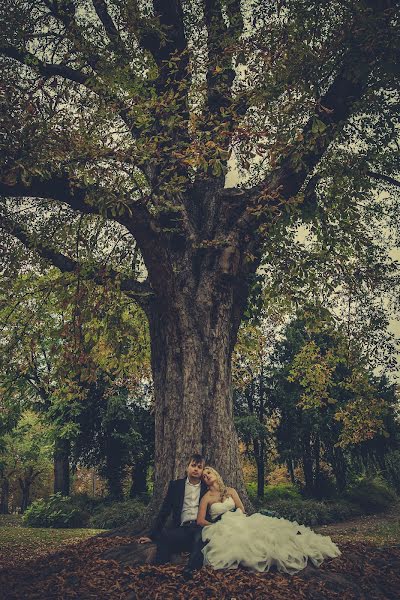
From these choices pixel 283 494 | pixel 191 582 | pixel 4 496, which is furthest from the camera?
pixel 4 496

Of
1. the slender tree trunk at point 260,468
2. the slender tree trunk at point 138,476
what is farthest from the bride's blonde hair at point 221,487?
the slender tree trunk at point 260,468

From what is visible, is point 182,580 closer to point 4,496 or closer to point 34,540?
point 34,540

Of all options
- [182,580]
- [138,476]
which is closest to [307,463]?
[138,476]

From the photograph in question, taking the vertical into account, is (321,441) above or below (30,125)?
below

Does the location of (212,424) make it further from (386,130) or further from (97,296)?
(386,130)

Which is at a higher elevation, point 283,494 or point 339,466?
point 339,466

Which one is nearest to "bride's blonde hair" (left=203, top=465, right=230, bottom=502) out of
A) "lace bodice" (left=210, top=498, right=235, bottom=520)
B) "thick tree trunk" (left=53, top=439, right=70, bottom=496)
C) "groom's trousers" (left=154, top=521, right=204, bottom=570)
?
"lace bodice" (left=210, top=498, right=235, bottom=520)

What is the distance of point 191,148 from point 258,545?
564 centimetres

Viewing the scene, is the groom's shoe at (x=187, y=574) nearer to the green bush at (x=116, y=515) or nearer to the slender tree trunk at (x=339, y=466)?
the green bush at (x=116, y=515)

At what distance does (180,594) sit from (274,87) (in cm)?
730

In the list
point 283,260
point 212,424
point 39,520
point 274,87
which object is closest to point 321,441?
point 39,520

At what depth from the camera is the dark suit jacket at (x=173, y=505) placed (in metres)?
7.02

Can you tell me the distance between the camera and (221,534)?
246 inches

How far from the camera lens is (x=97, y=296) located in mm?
8516
